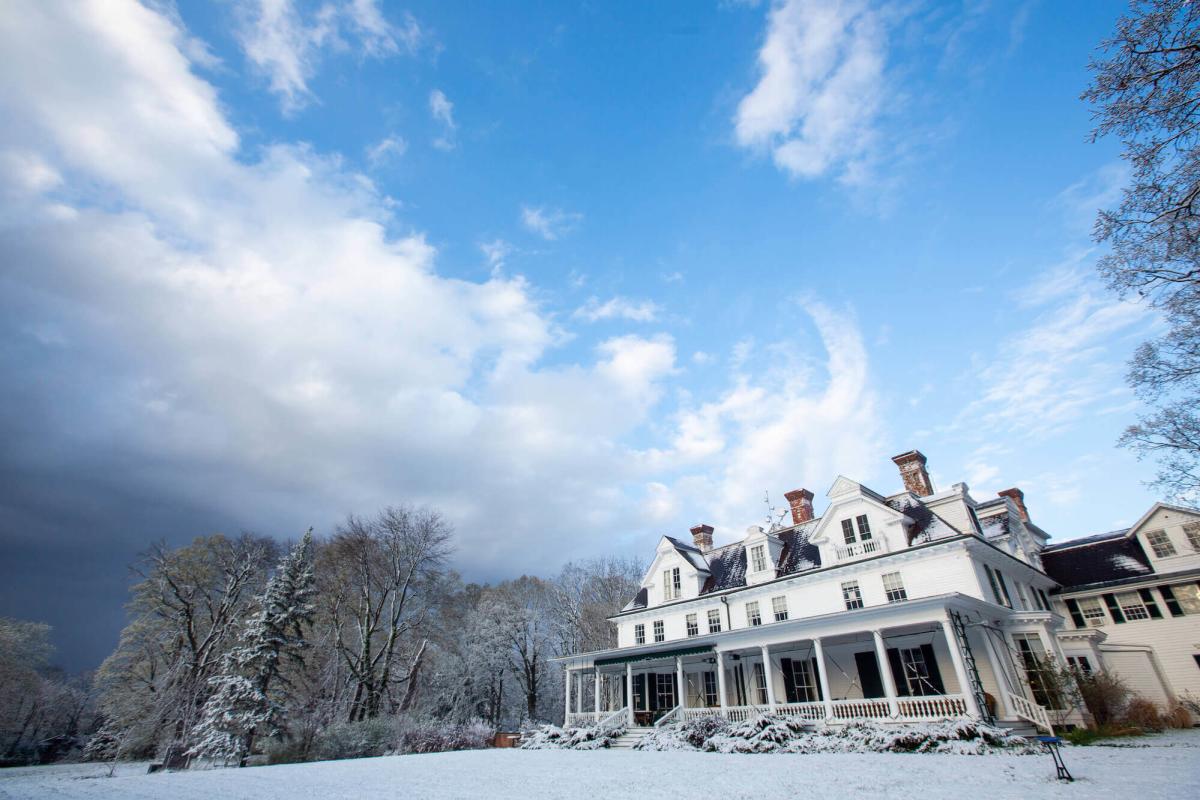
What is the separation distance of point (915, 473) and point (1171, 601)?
1011 centimetres

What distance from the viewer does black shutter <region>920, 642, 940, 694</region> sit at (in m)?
17.2

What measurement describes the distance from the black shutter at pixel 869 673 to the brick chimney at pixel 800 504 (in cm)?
762

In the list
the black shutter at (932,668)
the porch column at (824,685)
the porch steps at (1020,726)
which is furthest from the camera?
the black shutter at (932,668)

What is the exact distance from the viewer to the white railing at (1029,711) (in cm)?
1434

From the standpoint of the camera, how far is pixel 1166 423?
11820 millimetres

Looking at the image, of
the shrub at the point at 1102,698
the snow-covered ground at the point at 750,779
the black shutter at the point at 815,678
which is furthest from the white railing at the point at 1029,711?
the black shutter at the point at 815,678

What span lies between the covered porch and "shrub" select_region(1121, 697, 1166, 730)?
2.87 meters

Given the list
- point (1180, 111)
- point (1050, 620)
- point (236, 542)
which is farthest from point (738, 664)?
point (236, 542)

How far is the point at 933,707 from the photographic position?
14703 millimetres

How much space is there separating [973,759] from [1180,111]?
12064 mm

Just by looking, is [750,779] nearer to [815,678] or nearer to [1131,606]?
[815,678]

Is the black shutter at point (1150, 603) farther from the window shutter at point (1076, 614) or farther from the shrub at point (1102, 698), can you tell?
the shrub at point (1102, 698)

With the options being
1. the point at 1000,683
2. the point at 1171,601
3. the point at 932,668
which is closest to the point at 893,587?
the point at 932,668

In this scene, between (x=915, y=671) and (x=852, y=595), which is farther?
(x=852, y=595)
